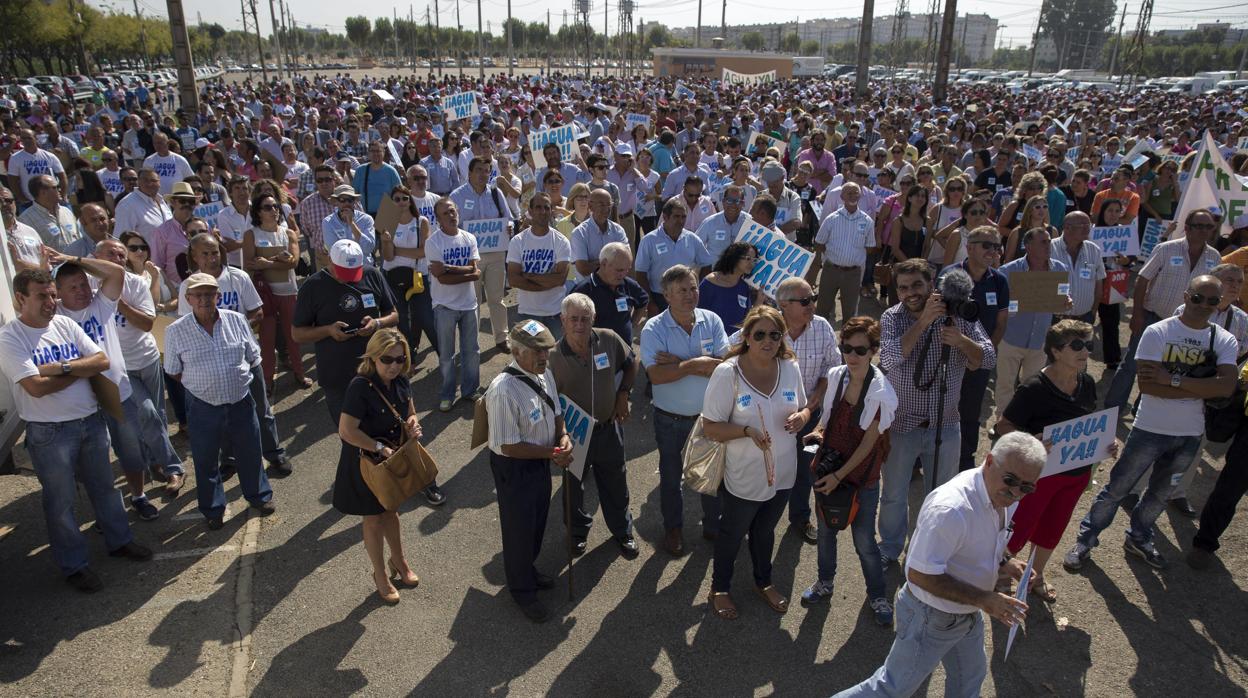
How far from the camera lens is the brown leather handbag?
4332 millimetres

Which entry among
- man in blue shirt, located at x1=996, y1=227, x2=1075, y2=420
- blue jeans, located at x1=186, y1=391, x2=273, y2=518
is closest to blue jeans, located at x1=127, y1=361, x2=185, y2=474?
blue jeans, located at x1=186, y1=391, x2=273, y2=518

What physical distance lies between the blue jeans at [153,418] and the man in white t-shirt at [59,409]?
2.58 ft

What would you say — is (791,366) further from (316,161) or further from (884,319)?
(316,161)

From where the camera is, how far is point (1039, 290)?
19.8ft

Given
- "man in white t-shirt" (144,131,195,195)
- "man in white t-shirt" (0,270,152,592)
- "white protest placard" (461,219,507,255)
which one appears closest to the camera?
"man in white t-shirt" (0,270,152,592)

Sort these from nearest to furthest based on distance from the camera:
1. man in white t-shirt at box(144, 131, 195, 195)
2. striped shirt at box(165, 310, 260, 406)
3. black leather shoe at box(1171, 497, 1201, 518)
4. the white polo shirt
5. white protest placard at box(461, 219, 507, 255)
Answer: the white polo shirt, striped shirt at box(165, 310, 260, 406), black leather shoe at box(1171, 497, 1201, 518), white protest placard at box(461, 219, 507, 255), man in white t-shirt at box(144, 131, 195, 195)

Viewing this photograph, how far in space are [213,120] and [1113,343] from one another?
66.4 ft

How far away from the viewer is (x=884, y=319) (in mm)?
4961

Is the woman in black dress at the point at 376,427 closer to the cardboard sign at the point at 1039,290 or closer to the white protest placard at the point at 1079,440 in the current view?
the white protest placard at the point at 1079,440

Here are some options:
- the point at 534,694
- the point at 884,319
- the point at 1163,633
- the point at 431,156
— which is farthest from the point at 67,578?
the point at 431,156

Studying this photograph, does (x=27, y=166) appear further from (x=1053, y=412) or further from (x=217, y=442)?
(x=1053, y=412)

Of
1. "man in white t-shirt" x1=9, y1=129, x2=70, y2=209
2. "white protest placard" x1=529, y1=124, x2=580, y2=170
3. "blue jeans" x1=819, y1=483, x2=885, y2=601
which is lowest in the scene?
"blue jeans" x1=819, y1=483, x2=885, y2=601

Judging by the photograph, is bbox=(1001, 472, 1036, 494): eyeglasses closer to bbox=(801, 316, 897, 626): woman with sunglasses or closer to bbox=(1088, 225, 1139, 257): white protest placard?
bbox=(801, 316, 897, 626): woman with sunglasses

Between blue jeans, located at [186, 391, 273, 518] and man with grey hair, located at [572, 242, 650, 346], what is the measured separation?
8.51ft
